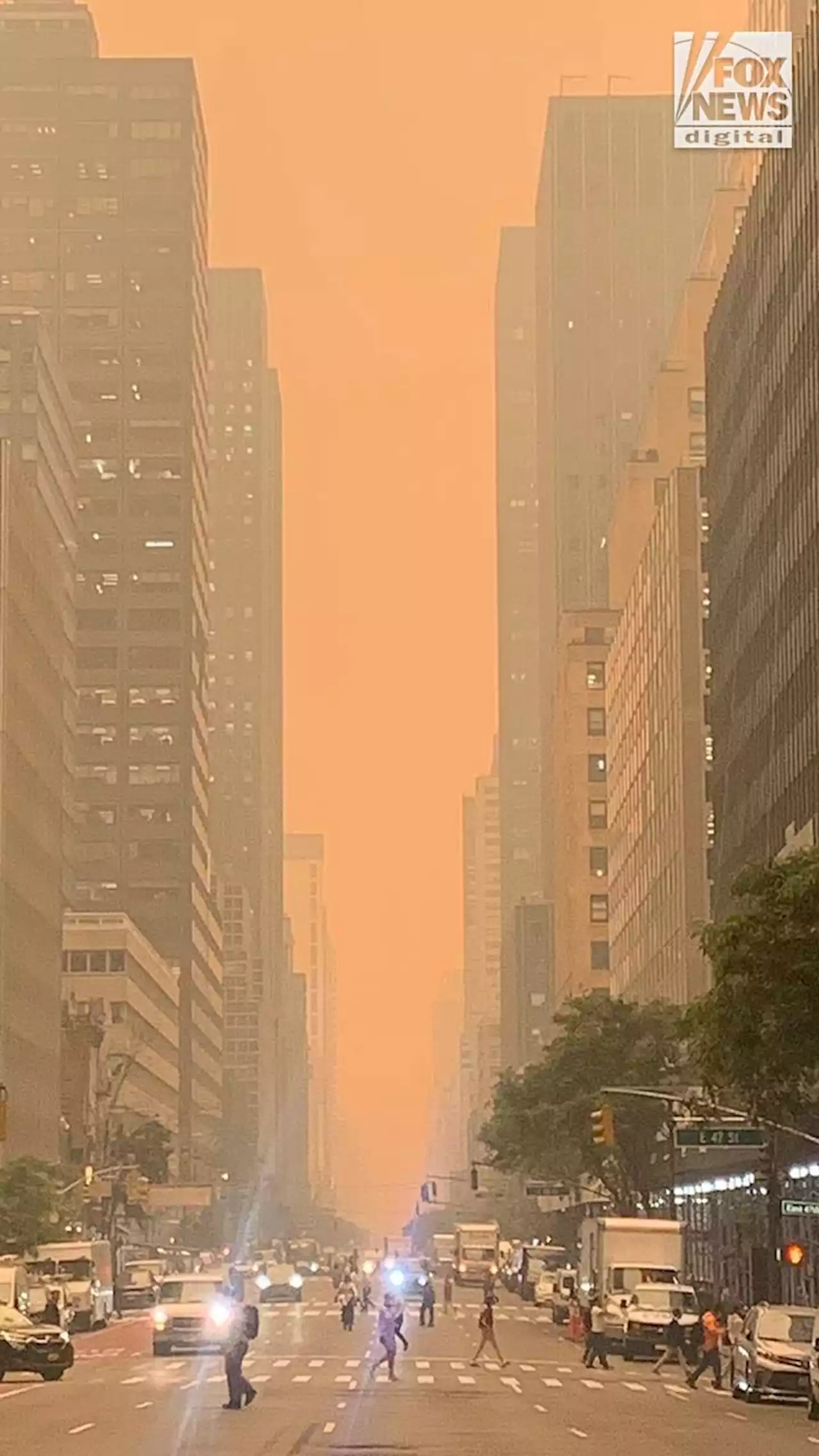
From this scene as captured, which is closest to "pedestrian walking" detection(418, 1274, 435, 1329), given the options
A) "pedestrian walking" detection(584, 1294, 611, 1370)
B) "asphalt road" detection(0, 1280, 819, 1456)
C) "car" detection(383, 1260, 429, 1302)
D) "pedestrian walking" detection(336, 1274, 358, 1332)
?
"car" detection(383, 1260, 429, 1302)

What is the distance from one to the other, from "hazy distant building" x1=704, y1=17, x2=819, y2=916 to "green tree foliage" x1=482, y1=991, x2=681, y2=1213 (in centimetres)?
811

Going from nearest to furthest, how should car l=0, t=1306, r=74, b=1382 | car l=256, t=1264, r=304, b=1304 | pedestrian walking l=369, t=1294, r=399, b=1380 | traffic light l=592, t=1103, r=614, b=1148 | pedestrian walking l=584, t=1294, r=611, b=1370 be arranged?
car l=0, t=1306, r=74, b=1382 < pedestrian walking l=369, t=1294, r=399, b=1380 < pedestrian walking l=584, t=1294, r=611, b=1370 < traffic light l=592, t=1103, r=614, b=1148 < car l=256, t=1264, r=304, b=1304

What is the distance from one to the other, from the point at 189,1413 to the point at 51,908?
466 ft

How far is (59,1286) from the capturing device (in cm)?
9206

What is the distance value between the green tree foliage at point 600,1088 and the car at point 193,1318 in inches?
1485

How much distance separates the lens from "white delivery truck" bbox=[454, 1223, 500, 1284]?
154 m

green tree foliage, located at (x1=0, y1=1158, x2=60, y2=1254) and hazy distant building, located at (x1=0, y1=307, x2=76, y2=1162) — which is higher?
hazy distant building, located at (x1=0, y1=307, x2=76, y2=1162)

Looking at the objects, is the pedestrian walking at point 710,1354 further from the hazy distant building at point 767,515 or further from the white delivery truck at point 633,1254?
the hazy distant building at point 767,515

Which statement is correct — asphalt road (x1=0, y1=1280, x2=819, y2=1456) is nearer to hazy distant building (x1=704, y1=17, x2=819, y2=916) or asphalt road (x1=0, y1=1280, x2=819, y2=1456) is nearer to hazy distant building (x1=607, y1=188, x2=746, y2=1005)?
hazy distant building (x1=704, y1=17, x2=819, y2=916)

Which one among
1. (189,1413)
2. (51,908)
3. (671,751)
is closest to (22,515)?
(51,908)

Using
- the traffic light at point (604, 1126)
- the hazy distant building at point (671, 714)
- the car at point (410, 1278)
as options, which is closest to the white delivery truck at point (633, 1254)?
the traffic light at point (604, 1126)

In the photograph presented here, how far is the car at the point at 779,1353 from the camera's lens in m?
51.7

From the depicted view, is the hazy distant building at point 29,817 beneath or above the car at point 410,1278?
above

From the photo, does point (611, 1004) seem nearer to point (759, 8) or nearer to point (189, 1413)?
point (759, 8)
